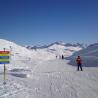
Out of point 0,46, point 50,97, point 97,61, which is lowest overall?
point 50,97

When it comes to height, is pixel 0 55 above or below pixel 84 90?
above

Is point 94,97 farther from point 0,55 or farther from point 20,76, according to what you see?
point 20,76

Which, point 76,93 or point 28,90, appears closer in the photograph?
point 76,93

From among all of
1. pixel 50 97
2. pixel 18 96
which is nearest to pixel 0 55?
pixel 18 96

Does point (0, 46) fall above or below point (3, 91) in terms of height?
above

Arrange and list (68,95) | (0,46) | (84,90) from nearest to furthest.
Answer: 1. (68,95)
2. (84,90)
3. (0,46)

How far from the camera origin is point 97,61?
31.1 metres

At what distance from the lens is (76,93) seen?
37.4 feet

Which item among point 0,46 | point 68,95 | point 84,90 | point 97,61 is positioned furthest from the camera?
point 0,46

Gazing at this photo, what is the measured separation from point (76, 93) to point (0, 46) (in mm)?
62714

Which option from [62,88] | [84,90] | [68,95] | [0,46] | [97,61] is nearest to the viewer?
[68,95]

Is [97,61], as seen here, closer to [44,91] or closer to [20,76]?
[20,76]

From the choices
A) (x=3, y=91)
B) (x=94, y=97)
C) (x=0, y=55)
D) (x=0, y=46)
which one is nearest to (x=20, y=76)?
(x=0, y=55)

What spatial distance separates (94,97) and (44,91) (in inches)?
136
